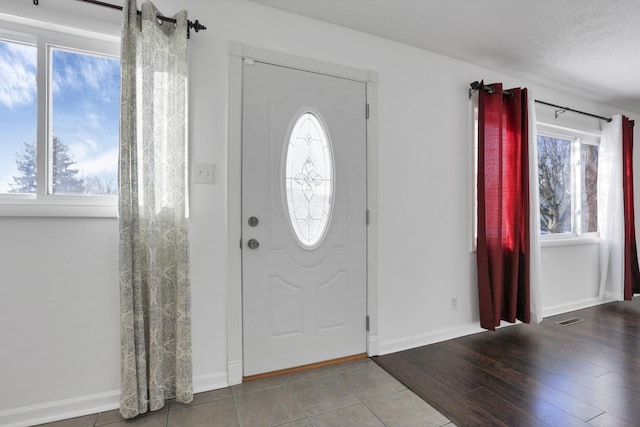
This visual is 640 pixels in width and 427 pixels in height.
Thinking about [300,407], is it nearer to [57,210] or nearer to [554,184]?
[57,210]

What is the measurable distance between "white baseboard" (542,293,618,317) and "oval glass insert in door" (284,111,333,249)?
2.86 m

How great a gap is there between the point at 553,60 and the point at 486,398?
291 cm

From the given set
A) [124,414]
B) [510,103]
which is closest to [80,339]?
[124,414]

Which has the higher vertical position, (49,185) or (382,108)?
(382,108)

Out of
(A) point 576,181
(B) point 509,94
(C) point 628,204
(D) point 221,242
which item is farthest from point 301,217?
(C) point 628,204

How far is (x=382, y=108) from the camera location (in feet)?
8.34

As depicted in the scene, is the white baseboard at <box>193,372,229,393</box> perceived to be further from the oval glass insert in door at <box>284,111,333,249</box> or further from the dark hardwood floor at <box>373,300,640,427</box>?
the dark hardwood floor at <box>373,300,640,427</box>

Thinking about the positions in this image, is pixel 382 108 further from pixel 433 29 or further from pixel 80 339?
pixel 80 339

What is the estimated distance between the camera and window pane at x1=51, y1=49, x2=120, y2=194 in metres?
1.81

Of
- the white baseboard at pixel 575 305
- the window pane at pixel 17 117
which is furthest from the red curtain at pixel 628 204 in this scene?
the window pane at pixel 17 117

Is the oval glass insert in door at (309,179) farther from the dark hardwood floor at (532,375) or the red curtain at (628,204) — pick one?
the red curtain at (628,204)

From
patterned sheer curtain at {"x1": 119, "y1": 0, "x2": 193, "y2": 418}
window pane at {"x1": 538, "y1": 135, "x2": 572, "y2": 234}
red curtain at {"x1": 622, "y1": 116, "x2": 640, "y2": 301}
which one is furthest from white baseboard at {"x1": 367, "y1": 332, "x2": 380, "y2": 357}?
red curtain at {"x1": 622, "y1": 116, "x2": 640, "y2": 301}

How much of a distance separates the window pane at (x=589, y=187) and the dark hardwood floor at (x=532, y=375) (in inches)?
50.7

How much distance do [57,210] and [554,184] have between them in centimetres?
463
